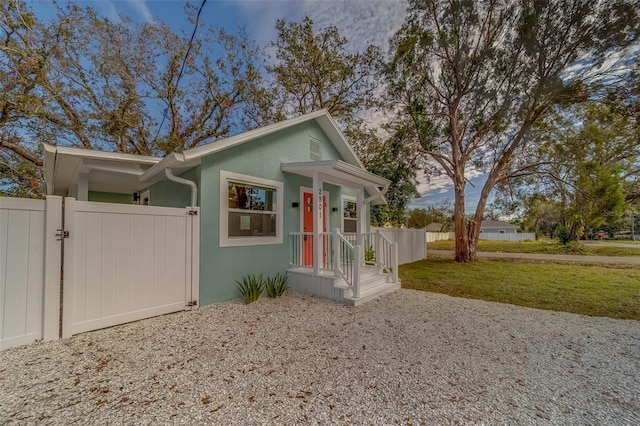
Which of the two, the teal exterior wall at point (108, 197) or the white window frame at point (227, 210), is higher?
the teal exterior wall at point (108, 197)

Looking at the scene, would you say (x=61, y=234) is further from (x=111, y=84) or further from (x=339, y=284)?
(x=111, y=84)

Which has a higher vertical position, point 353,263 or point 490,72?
point 490,72

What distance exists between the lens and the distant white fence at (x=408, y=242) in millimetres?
12019

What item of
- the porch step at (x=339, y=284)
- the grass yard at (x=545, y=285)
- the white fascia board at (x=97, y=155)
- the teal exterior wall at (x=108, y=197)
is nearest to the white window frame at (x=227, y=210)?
the porch step at (x=339, y=284)

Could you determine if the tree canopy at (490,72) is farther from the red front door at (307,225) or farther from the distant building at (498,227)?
the distant building at (498,227)

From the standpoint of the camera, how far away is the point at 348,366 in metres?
3.12

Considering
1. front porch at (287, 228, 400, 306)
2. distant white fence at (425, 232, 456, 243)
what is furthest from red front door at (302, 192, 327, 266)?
distant white fence at (425, 232, 456, 243)

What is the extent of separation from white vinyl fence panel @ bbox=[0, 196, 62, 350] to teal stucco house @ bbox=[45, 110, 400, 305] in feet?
3.89

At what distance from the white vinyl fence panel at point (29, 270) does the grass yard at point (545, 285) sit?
762 centimetres

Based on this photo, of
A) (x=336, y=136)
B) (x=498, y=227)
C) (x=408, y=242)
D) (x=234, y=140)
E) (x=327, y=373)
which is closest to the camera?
(x=327, y=373)

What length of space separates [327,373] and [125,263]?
11.7 ft

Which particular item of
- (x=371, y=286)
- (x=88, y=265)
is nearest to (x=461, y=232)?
(x=371, y=286)

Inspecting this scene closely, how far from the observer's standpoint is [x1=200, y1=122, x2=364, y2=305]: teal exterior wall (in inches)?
211

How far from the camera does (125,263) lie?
166 inches
